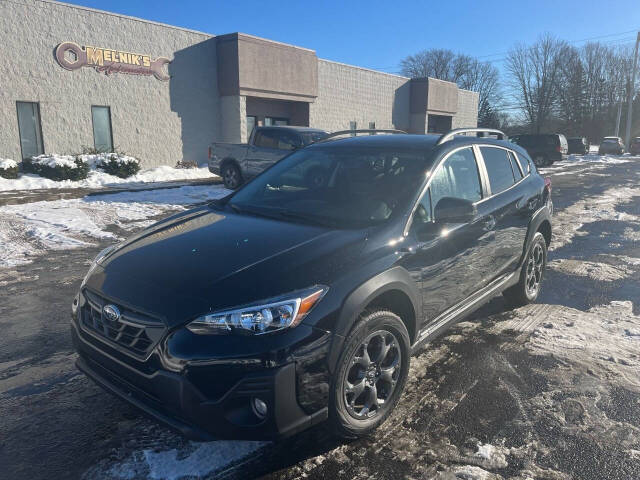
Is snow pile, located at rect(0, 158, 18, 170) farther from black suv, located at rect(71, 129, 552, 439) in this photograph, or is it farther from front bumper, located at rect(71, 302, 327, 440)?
front bumper, located at rect(71, 302, 327, 440)

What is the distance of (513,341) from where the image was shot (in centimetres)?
416

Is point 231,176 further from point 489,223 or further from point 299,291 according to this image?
point 299,291

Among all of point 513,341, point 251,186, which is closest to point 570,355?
point 513,341

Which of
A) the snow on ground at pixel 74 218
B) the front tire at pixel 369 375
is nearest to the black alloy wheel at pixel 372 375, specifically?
the front tire at pixel 369 375

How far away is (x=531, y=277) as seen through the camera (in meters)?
5.06

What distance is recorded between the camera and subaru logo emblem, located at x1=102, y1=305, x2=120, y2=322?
250 cm

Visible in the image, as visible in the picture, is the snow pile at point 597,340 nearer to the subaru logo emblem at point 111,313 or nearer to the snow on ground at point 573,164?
the subaru logo emblem at point 111,313

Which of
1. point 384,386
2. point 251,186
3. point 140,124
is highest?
point 140,124

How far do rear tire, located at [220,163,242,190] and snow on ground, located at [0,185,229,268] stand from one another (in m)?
0.84

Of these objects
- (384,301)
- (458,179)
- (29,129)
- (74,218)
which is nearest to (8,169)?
(29,129)

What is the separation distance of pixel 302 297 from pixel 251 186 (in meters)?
1.95

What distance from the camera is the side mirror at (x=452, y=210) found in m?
3.18

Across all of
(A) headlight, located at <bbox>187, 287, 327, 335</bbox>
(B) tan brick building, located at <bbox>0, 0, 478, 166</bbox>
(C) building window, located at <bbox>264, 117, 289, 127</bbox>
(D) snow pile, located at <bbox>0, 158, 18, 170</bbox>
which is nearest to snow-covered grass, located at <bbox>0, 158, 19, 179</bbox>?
(D) snow pile, located at <bbox>0, 158, 18, 170</bbox>

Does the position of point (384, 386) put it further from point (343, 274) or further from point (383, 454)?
point (343, 274)
